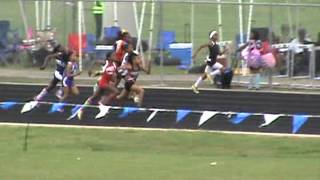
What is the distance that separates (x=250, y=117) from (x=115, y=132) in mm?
2995

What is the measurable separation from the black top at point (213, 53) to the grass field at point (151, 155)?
15.6 feet

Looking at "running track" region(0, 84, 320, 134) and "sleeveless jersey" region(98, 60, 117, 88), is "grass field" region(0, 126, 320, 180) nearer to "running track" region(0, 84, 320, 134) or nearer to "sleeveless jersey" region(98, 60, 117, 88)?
"running track" region(0, 84, 320, 134)

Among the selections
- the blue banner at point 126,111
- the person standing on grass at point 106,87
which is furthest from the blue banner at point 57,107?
the blue banner at point 126,111

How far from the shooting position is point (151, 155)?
1489 cm

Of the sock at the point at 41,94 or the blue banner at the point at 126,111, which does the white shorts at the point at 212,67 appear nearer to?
the blue banner at the point at 126,111

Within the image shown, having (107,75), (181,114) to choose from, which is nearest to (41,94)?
(107,75)

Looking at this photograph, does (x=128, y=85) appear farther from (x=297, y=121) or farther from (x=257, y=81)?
(x=297, y=121)

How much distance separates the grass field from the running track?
42.5 inches

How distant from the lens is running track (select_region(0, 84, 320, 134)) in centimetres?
1862

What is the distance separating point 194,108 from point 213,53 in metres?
2.17

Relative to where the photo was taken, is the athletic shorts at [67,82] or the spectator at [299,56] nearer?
the athletic shorts at [67,82]

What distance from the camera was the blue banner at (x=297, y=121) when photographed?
18.2 meters

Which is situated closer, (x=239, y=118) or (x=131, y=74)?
(x=239, y=118)

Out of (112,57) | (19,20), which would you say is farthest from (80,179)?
(19,20)
